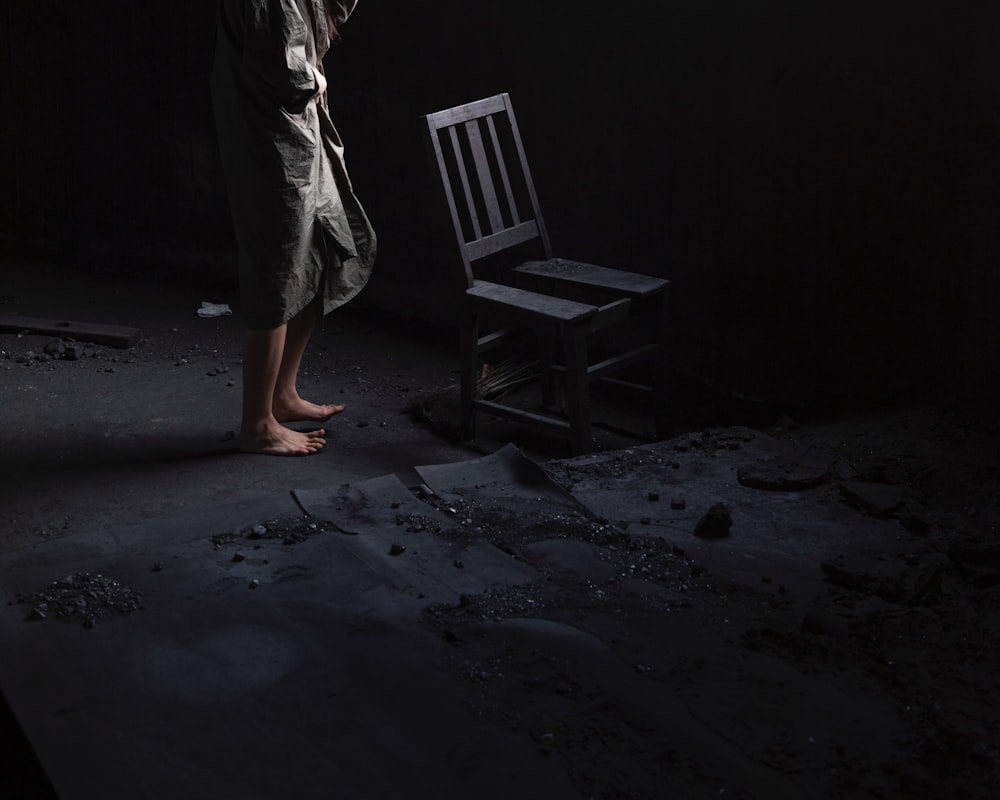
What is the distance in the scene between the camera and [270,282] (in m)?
3.44

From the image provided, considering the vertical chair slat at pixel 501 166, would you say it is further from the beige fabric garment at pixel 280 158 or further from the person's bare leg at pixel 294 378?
the person's bare leg at pixel 294 378

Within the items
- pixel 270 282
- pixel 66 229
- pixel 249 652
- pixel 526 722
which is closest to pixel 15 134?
pixel 66 229

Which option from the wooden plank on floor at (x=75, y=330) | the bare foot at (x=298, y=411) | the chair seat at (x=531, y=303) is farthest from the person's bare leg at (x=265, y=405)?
the wooden plank on floor at (x=75, y=330)

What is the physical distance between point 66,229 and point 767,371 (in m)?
3.65

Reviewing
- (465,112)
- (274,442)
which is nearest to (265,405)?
(274,442)

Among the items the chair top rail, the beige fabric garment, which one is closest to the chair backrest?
the chair top rail

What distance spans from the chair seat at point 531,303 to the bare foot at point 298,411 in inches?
26.3

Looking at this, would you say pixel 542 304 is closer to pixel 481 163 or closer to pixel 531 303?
pixel 531 303

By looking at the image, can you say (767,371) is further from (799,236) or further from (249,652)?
(249,652)

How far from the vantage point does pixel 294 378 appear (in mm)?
3904

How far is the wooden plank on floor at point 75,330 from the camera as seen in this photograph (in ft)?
15.6

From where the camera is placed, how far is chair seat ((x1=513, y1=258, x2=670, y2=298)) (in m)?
3.71

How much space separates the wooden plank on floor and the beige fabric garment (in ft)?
4.82

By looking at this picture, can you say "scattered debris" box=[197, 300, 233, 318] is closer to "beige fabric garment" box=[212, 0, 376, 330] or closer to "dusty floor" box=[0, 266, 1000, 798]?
"dusty floor" box=[0, 266, 1000, 798]
